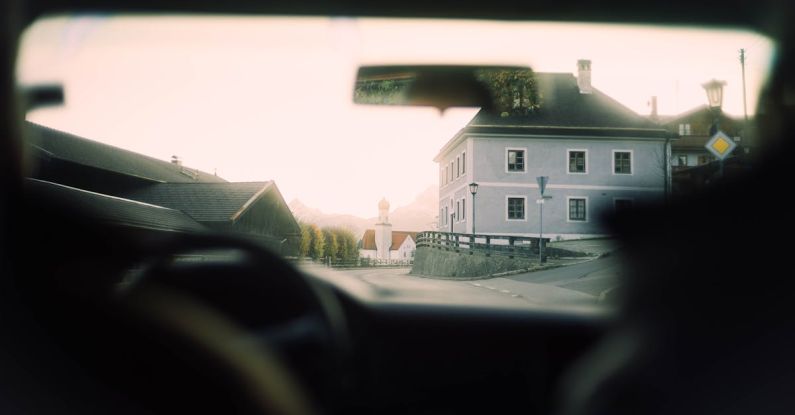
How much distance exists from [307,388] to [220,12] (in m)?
1.49

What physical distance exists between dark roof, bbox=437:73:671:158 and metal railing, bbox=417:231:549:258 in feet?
1.81

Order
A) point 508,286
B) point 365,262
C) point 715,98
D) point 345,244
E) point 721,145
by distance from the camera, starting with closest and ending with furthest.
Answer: point 721,145, point 715,98, point 345,244, point 365,262, point 508,286

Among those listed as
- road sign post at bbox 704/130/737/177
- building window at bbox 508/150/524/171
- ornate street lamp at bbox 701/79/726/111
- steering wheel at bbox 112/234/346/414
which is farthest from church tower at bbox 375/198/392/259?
ornate street lamp at bbox 701/79/726/111

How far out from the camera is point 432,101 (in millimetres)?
2182

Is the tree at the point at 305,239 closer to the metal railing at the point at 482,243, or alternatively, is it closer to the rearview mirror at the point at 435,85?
the rearview mirror at the point at 435,85

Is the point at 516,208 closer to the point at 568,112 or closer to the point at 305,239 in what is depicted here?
the point at 568,112

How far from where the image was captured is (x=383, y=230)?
2.53m

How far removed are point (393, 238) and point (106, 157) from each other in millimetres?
1274

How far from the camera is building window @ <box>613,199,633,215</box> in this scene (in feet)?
5.40

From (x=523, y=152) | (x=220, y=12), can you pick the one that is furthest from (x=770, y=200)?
(x=220, y=12)

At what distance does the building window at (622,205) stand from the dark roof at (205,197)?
51.6 inches

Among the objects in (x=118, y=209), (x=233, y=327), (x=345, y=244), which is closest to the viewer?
(x=233, y=327)

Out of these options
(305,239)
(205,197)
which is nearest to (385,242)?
(305,239)

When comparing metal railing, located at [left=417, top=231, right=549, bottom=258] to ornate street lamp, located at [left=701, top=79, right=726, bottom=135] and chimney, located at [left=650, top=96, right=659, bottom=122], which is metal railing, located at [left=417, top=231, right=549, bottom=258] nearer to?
chimney, located at [left=650, top=96, right=659, bottom=122]
